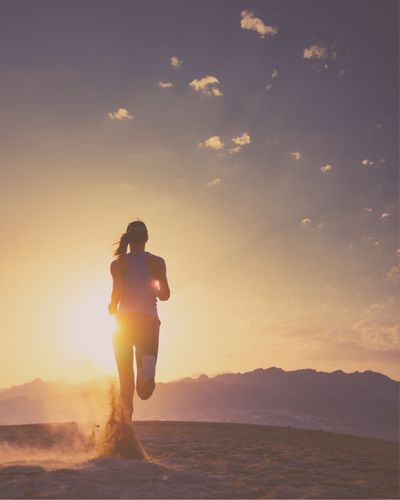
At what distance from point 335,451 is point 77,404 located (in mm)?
4249

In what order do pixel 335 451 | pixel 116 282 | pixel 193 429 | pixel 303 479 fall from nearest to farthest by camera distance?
pixel 303 479 < pixel 116 282 < pixel 335 451 < pixel 193 429

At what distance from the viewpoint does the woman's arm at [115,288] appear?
5.69 metres

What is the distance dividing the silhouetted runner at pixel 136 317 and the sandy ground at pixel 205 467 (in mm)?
863

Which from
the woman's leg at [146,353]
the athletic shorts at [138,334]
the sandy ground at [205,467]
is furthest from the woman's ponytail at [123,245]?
the sandy ground at [205,467]

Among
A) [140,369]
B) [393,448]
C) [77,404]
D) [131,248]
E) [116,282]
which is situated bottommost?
[393,448]

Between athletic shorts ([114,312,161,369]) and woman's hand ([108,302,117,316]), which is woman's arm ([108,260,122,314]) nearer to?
woman's hand ([108,302,117,316])

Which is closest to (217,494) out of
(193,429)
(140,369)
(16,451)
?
(140,369)

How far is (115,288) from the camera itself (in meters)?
5.73

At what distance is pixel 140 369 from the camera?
539 centimetres

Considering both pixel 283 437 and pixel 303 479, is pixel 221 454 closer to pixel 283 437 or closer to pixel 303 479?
pixel 303 479

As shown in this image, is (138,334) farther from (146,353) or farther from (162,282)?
(162,282)

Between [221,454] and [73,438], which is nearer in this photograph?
[221,454]

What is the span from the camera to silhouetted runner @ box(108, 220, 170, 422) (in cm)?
539

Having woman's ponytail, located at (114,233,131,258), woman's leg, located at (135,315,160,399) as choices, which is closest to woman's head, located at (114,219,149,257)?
woman's ponytail, located at (114,233,131,258)
